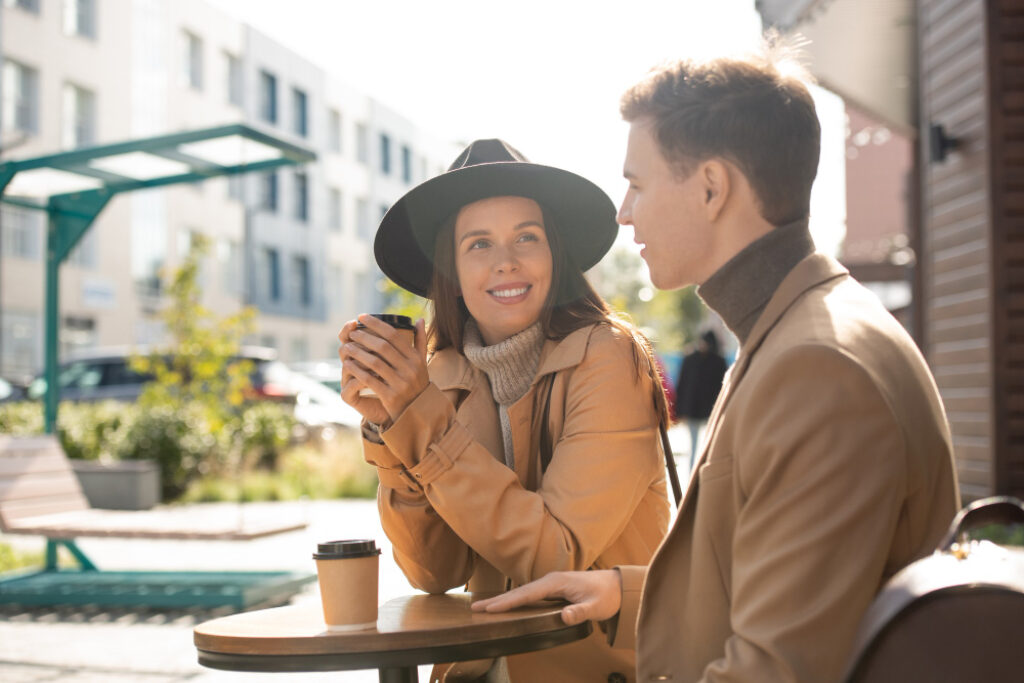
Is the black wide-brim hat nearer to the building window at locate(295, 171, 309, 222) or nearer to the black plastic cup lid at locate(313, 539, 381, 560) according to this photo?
the black plastic cup lid at locate(313, 539, 381, 560)

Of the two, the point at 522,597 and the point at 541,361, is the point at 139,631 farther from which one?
the point at 522,597

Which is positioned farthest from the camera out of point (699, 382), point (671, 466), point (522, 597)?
point (699, 382)

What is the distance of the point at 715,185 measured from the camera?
1.75 m

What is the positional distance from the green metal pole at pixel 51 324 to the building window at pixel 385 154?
4410cm

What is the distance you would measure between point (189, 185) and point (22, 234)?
9.65m

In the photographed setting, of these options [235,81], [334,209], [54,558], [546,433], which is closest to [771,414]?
[546,433]

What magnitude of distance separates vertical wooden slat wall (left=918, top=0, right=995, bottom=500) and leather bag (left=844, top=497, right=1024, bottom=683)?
24.4ft

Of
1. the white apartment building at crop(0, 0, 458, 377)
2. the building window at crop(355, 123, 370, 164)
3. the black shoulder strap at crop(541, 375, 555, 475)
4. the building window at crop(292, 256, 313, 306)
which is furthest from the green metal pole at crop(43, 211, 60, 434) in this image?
the building window at crop(355, 123, 370, 164)

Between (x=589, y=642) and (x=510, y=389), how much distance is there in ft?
2.15

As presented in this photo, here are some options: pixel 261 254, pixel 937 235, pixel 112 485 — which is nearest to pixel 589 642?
pixel 937 235

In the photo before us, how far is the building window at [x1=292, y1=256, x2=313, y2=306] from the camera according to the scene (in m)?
46.8

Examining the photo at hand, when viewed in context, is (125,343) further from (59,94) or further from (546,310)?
(546,310)

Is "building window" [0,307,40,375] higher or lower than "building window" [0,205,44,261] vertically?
lower

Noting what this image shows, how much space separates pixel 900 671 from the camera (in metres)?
1.28
